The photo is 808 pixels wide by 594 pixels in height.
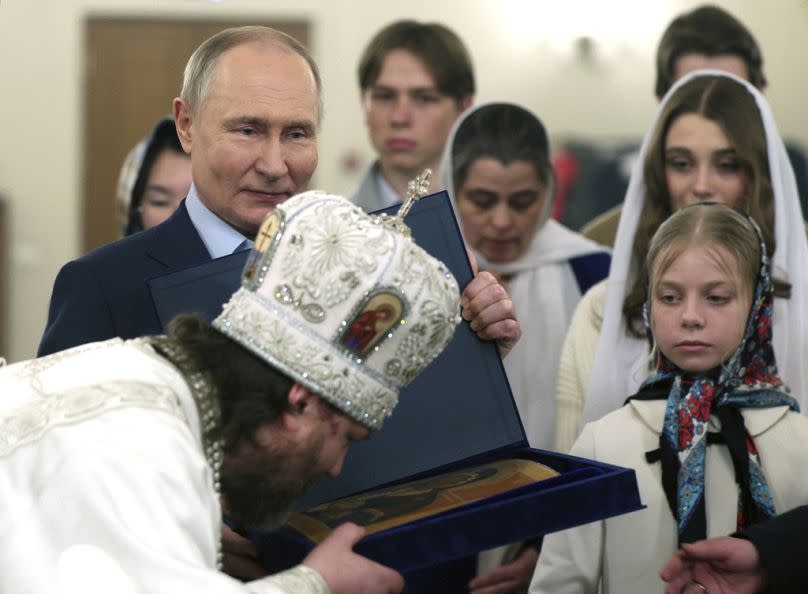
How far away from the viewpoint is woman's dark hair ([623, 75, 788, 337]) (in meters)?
3.91

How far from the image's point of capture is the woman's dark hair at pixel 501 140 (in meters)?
4.58

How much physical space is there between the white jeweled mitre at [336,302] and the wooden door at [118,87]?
7679mm

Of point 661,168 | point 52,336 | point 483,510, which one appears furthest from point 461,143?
point 483,510

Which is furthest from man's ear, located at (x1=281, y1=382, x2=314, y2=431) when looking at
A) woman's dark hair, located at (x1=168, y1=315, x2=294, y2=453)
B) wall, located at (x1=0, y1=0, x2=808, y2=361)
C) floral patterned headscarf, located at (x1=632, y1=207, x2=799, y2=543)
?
wall, located at (x1=0, y1=0, x2=808, y2=361)


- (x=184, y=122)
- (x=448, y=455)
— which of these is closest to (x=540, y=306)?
(x=184, y=122)

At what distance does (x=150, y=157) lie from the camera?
191 inches

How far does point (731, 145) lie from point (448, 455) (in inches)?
64.3

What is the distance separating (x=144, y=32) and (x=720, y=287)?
742cm

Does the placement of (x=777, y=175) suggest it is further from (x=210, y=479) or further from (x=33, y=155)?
(x=33, y=155)

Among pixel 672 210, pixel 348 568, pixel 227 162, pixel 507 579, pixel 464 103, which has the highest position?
pixel 464 103

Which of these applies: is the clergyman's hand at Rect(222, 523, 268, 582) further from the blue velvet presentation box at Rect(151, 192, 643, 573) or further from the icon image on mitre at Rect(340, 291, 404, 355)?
the icon image on mitre at Rect(340, 291, 404, 355)

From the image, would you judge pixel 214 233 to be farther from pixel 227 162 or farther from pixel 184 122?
pixel 184 122

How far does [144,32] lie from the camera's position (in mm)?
9938

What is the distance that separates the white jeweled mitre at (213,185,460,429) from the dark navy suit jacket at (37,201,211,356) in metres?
0.67
